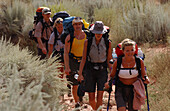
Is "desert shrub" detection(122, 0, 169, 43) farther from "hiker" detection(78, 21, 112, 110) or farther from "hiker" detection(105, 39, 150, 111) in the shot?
"hiker" detection(105, 39, 150, 111)

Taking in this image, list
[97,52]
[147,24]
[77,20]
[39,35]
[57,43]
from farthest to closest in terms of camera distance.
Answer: [147,24]
[39,35]
[57,43]
[77,20]
[97,52]

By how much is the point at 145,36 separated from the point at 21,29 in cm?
451

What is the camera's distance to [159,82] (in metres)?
6.47

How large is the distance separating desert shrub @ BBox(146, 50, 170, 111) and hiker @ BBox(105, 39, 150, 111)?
0.95m

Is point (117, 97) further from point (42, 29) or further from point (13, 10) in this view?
point (13, 10)

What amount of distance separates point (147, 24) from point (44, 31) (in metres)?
4.77

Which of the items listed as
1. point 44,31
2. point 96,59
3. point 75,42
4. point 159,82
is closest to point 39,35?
point 44,31

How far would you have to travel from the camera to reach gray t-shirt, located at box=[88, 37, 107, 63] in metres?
4.43

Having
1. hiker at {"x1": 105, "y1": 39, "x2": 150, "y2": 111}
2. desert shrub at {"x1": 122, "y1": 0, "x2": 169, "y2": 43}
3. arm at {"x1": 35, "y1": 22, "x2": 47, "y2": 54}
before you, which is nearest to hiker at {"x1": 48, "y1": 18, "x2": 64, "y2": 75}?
arm at {"x1": 35, "y1": 22, "x2": 47, "y2": 54}

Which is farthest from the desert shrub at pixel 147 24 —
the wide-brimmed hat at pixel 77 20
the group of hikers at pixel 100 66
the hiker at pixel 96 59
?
the hiker at pixel 96 59

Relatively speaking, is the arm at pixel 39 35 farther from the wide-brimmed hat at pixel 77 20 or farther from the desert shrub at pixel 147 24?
the desert shrub at pixel 147 24

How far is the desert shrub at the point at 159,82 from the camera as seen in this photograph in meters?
4.93

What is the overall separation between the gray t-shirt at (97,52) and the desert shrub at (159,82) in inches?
55.6

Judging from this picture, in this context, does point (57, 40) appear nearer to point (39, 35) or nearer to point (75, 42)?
point (39, 35)
